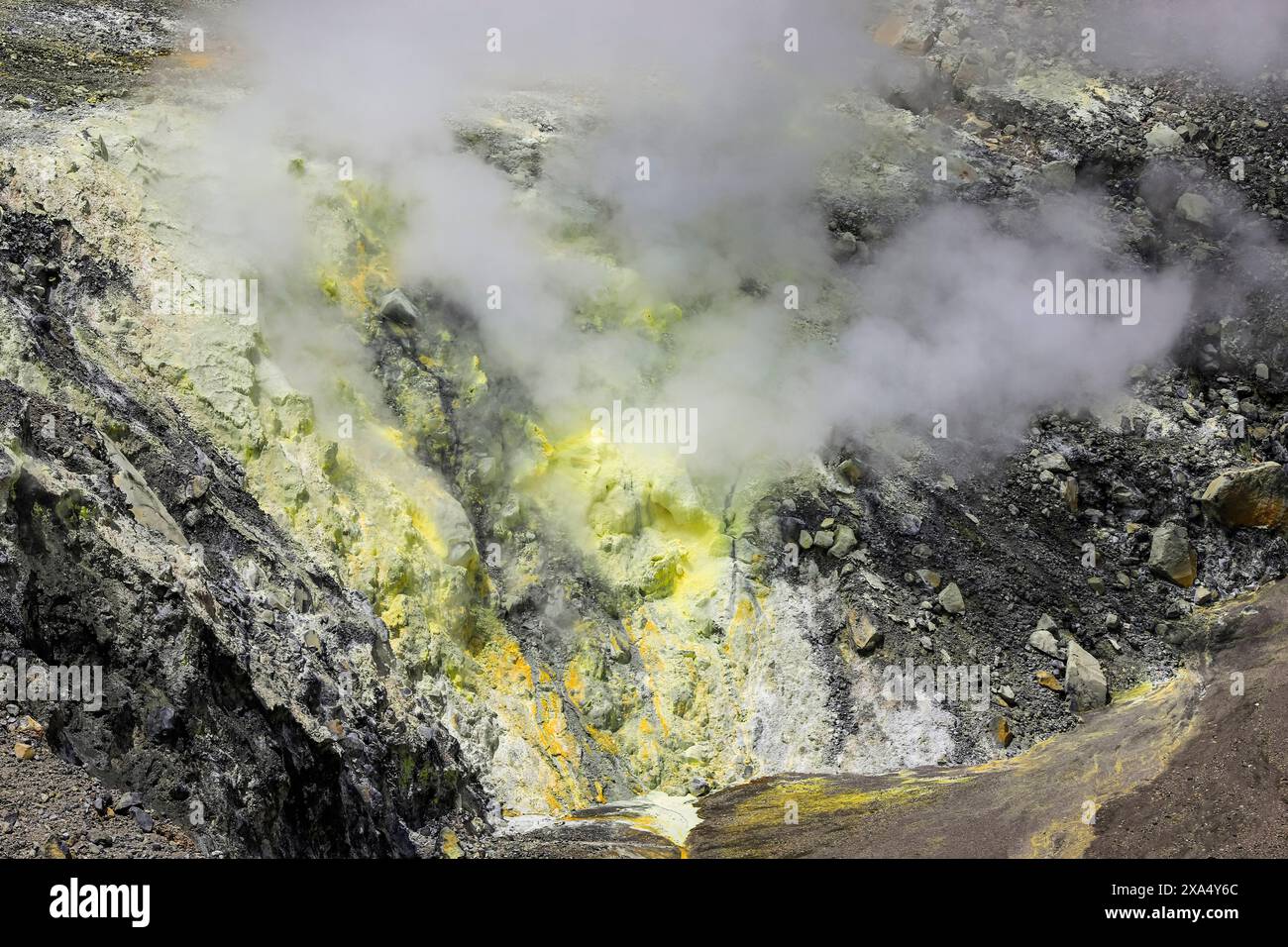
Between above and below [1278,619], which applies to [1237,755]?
below

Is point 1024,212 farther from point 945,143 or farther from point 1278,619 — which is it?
point 1278,619

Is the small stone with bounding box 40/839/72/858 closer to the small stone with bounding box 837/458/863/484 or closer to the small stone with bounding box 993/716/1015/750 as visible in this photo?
the small stone with bounding box 993/716/1015/750

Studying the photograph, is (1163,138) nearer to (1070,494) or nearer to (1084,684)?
(1070,494)

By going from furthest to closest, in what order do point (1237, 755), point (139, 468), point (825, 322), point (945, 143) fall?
point (945, 143), point (825, 322), point (139, 468), point (1237, 755)

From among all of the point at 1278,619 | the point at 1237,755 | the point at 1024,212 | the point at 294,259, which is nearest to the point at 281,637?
the point at 294,259

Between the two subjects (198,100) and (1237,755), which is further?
(198,100)

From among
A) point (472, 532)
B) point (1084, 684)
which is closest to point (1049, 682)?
point (1084, 684)

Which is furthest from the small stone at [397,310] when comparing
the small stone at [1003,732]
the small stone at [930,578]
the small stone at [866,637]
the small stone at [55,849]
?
the small stone at [1003,732]

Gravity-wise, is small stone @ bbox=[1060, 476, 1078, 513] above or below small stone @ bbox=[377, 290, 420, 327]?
below

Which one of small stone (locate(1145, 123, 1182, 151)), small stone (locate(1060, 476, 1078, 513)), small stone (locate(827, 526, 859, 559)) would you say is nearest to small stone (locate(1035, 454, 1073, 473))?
small stone (locate(1060, 476, 1078, 513))

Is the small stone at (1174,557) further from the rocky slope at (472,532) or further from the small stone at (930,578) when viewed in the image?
the small stone at (930,578)

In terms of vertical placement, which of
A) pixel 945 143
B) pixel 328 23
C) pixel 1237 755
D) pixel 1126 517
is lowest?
pixel 1237 755
